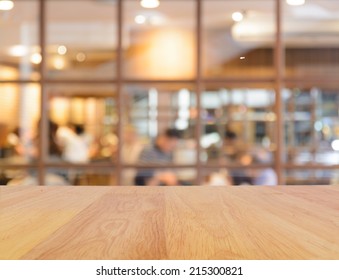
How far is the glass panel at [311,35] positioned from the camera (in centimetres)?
321

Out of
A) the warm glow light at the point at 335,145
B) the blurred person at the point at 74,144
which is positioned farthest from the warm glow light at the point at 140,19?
the warm glow light at the point at 335,145

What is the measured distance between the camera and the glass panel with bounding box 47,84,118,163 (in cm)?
317

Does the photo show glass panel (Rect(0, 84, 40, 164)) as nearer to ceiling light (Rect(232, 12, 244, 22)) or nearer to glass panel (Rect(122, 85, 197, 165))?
glass panel (Rect(122, 85, 197, 165))

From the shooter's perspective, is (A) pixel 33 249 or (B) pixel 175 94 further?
(B) pixel 175 94

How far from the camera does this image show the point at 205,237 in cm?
50

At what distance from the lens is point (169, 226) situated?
1.84ft

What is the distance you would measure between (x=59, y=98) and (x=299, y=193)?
2.38 metres

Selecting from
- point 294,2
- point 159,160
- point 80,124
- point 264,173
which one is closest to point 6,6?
point 80,124

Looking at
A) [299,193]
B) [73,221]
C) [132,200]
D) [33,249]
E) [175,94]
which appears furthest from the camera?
[175,94]

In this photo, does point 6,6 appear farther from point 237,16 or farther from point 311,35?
point 311,35

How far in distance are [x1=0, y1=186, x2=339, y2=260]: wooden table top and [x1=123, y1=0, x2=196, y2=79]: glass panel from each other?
2.27 m

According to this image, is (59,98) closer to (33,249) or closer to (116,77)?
(116,77)

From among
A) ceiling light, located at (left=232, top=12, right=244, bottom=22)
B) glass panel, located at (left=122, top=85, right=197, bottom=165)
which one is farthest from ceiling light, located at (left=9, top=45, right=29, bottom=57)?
ceiling light, located at (left=232, top=12, right=244, bottom=22)

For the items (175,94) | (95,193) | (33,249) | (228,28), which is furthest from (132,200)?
(228,28)
